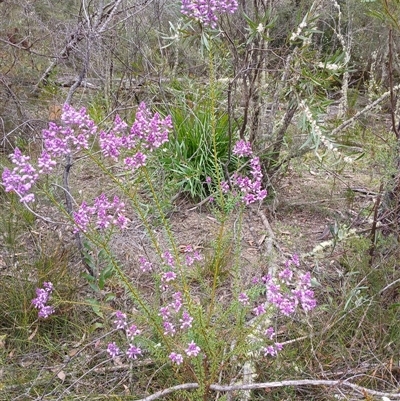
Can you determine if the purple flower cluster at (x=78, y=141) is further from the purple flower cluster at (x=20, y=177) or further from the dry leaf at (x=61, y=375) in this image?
the dry leaf at (x=61, y=375)

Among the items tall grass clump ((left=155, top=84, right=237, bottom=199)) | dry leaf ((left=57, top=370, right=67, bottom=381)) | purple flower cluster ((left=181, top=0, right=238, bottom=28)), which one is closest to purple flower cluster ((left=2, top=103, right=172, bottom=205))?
purple flower cluster ((left=181, top=0, right=238, bottom=28))

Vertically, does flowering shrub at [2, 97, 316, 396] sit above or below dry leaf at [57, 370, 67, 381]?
above

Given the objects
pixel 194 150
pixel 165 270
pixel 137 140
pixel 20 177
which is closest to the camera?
pixel 20 177

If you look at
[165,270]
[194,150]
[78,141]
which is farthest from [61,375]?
[194,150]

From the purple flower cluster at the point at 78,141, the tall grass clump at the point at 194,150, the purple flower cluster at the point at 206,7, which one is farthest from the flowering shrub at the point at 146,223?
the tall grass clump at the point at 194,150

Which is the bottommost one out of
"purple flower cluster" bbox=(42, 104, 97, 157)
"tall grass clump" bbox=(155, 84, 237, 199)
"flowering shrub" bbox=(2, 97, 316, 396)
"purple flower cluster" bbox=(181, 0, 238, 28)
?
"tall grass clump" bbox=(155, 84, 237, 199)

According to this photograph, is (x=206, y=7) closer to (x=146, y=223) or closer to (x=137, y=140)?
(x=137, y=140)

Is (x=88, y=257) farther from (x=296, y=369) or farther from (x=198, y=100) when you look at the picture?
(x=198, y=100)

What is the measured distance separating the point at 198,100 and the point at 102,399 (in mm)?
2976

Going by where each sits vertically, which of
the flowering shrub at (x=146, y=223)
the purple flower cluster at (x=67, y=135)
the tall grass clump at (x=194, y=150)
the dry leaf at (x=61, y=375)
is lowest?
the dry leaf at (x=61, y=375)

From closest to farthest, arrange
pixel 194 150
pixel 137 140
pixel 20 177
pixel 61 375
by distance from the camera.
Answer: pixel 20 177 → pixel 137 140 → pixel 61 375 → pixel 194 150

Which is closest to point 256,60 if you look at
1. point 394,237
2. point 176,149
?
point 176,149

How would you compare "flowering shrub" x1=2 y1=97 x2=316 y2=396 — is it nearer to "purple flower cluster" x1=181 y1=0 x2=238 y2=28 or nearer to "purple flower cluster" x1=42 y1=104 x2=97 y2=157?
"purple flower cluster" x1=42 y1=104 x2=97 y2=157

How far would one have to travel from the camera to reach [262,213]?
11.4ft
